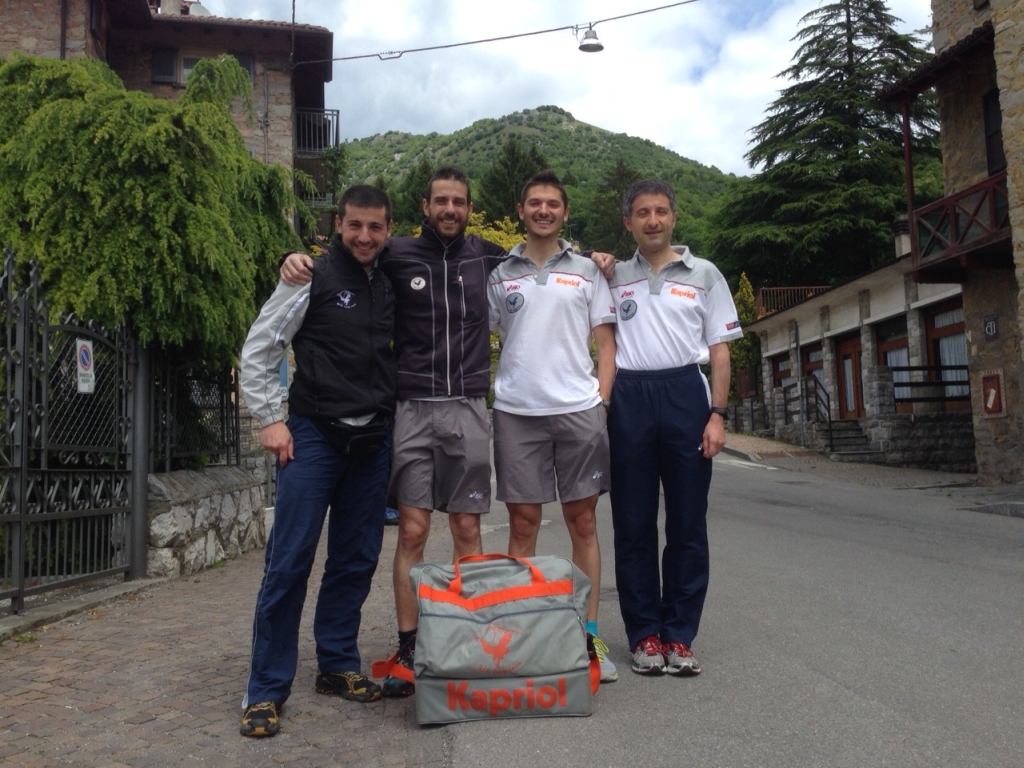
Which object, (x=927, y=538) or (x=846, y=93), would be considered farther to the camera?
(x=846, y=93)

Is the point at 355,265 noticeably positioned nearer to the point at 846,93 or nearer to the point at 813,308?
the point at 813,308

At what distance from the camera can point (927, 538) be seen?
9047 millimetres

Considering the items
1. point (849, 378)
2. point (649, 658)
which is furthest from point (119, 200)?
point (849, 378)

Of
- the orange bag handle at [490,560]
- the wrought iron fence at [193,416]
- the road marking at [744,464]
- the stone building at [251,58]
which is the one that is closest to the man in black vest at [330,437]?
the orange bag handle at [490,560]

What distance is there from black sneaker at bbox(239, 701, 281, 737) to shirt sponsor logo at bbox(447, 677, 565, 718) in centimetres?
67

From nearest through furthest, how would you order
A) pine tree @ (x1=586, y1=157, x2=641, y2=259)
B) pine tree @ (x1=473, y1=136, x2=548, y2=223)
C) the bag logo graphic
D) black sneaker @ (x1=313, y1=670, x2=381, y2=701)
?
1. the bag logo graphic
2. black sneaker @ (x1=313, y1=670, x2=381, y2=701)
3. pine tree @ (x1=586, y1=157, x2=641, y2=259)
4. pine tree @ (x1=473, y1=136, x2=548, y2=223)

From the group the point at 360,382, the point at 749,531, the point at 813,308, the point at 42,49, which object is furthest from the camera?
the point at 813,308

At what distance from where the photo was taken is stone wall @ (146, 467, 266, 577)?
290 inches

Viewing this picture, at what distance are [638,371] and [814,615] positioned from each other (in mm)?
2025

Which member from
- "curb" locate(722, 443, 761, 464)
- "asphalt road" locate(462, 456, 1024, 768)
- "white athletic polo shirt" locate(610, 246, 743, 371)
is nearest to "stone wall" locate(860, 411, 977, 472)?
"curb" locate(722, 443, 761, 464)

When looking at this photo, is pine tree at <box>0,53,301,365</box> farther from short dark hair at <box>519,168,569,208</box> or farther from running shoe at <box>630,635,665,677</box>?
running shoe at <box>630,635,665,677</box>

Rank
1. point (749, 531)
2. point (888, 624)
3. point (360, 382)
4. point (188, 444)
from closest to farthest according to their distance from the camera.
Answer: point (360, 382), point (888, 624), point (188, 444), point (749, 531)

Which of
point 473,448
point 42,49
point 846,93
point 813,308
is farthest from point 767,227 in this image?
point 473,448

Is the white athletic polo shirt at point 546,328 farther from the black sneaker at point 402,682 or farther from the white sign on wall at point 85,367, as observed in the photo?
the white sign on wall at point 85,367
